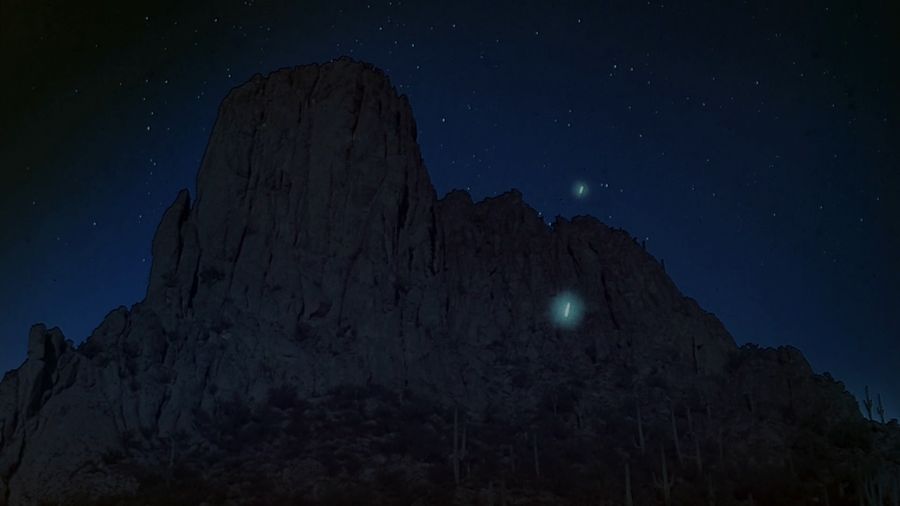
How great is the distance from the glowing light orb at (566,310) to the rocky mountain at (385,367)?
1.09 ft

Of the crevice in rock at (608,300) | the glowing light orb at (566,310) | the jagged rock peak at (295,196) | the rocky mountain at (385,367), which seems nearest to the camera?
the rocky mountain at (385,367)

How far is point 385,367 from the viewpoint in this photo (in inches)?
2781

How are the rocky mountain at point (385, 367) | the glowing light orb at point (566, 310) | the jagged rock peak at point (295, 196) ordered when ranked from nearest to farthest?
the rocky mountain at point (385, 367) → the jagged rock peak at point (295, 196) → the glowing light orb at point (566, 310)

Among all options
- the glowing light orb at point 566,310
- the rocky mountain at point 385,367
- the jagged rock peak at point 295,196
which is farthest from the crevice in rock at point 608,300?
the jagged rock peak at point 295,196

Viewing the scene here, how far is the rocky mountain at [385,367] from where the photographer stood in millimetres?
54500

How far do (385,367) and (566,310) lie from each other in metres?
24.4

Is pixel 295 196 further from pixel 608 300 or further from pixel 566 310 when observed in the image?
pixel 608 300

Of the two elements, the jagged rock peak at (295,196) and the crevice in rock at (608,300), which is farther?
the crevice in rock at (608,300)

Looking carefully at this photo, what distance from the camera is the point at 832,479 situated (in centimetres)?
5766

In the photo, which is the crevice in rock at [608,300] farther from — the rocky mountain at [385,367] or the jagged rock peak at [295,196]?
the jagged rock peak at [295,196]

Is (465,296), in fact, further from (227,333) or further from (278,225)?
(227,333)

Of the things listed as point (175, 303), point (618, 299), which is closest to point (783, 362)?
point (618, 299)

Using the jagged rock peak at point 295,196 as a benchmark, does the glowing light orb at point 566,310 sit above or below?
below

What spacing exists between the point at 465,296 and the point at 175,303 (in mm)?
30049
